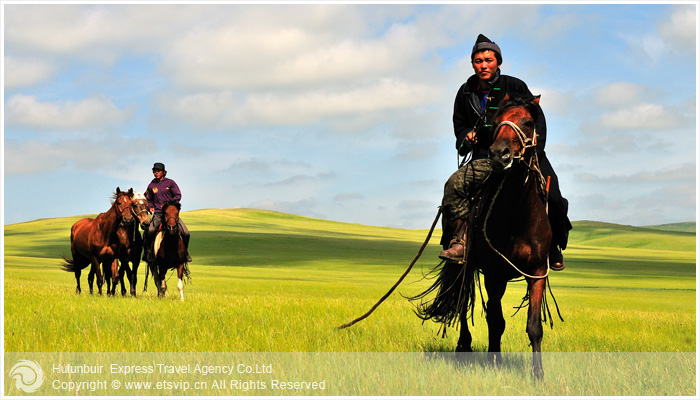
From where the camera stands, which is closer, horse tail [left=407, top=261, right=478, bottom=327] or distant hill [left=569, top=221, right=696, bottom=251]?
horse tail [left=407, top=261, right=478, bottom=327]

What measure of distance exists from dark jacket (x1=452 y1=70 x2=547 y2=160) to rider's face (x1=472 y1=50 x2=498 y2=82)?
4.5 inches

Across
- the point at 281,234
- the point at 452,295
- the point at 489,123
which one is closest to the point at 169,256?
the point at 452,295

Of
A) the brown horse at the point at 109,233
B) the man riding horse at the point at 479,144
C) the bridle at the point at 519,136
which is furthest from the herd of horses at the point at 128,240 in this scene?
the bridle at the point at 519,136

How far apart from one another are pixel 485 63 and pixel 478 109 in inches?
21.1

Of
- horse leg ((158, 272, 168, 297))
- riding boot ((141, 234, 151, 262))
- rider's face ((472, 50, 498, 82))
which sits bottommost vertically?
horse leg ((158, 272, 168, 297))

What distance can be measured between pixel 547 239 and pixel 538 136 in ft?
3.89

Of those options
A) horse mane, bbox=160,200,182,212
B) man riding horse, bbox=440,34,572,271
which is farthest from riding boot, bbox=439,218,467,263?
horse mane, bbox=160,200,182,212

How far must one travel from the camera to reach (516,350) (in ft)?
27.0

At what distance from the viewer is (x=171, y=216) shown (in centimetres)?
1473

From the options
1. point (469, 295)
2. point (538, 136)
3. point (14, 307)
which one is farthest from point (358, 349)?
point (14, 307)

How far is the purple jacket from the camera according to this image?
14961 millimetres

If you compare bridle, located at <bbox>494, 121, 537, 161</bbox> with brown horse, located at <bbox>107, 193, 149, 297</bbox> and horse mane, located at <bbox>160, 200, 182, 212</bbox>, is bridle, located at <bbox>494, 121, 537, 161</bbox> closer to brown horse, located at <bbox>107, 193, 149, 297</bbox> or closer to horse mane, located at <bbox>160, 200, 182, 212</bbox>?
horse mane, located at <bbox>160, 200, 182, 212</bbox>

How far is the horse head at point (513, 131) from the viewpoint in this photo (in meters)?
5.47

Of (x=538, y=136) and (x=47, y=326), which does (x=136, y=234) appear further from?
(x=538, y=136)
